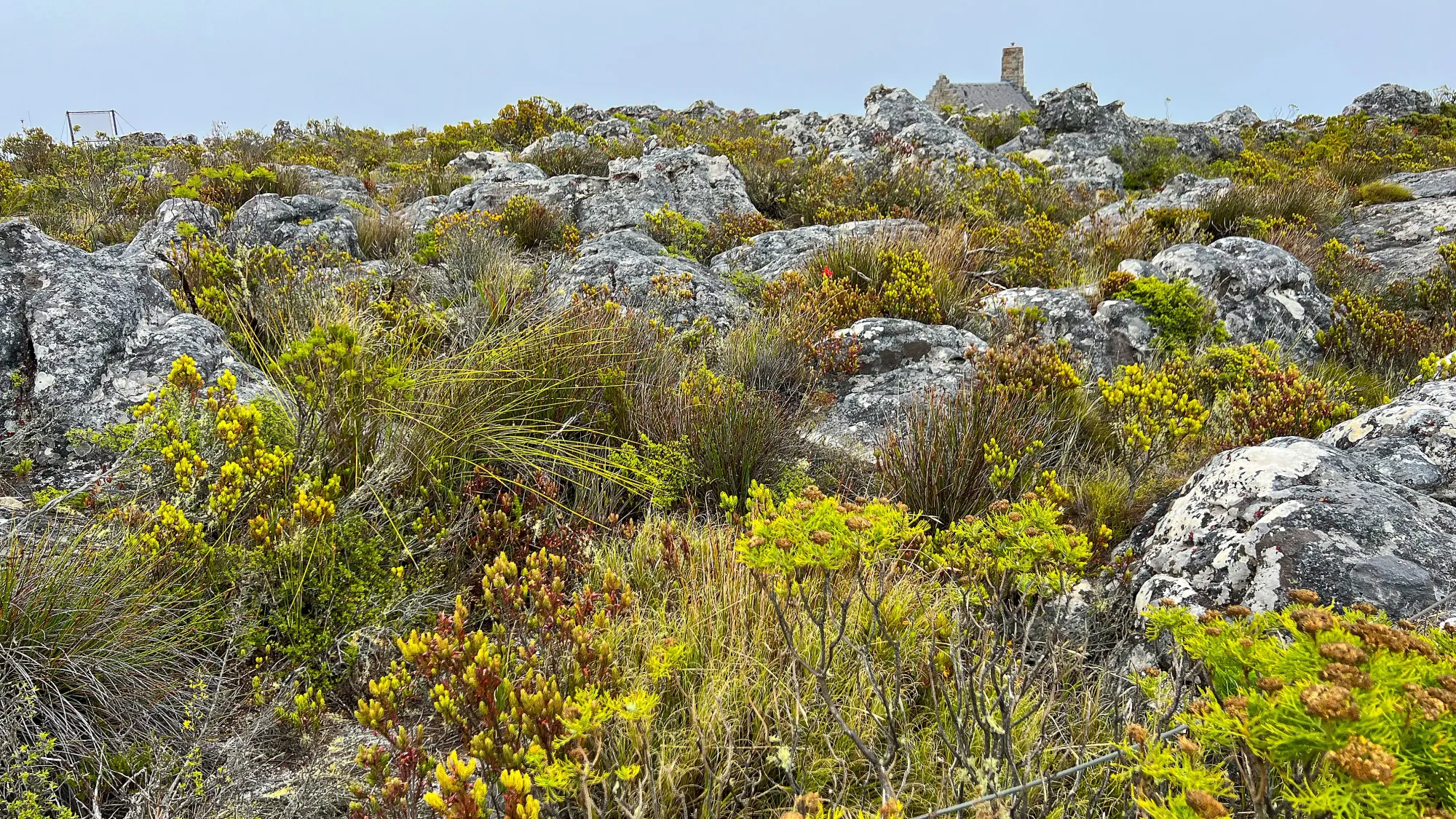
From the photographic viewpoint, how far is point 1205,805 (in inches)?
33.0

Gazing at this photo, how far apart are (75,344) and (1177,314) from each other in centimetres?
698

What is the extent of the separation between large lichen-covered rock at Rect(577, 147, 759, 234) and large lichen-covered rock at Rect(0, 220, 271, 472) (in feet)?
16.3

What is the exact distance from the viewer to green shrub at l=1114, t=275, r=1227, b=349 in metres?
5.26

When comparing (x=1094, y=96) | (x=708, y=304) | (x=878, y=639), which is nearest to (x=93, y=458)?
(x=878, y=639)

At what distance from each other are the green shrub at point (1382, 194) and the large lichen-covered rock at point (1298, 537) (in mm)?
9684

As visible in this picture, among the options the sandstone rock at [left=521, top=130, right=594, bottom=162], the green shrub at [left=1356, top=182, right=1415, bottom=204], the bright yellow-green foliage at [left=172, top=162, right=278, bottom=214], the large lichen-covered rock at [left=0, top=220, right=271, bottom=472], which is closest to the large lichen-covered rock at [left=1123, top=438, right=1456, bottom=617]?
the large lichen-covered rock at [left=0, top=220, right=271, bottom=472]

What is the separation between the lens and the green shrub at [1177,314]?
5.26 meters

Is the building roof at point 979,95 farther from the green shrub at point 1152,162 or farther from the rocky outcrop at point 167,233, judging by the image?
the rocky outcrop at point 167,233

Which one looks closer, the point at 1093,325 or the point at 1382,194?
the point at 1093,325

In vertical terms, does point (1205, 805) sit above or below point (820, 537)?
below

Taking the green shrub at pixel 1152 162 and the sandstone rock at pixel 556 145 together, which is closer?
the sandstone rock at pixel 556 145

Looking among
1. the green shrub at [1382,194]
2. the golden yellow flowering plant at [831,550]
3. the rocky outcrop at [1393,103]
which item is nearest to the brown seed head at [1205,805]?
the golden yellow flowering plant at [831,550]

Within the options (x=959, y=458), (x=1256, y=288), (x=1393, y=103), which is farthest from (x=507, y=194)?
(x=1393, y=103)

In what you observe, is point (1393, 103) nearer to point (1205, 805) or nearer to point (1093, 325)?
point (1093, 325)
